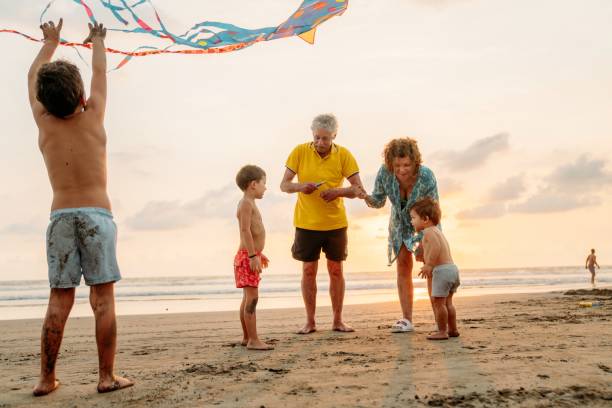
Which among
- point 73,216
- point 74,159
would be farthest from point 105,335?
point 74,159

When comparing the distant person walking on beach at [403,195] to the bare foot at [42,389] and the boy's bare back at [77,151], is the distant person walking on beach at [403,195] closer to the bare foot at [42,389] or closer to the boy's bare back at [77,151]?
the boy's bare back at [77,151]

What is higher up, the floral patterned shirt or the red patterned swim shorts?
the floral patterned shirt

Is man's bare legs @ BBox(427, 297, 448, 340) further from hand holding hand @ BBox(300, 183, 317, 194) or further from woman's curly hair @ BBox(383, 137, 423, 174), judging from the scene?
hand holding hand @ BBox(300, 183, 317, 194)

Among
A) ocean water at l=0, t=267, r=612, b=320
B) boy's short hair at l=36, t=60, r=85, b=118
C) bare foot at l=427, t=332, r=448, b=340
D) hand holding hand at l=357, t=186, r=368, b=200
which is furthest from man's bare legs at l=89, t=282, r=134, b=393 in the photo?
ocean water at l=0, t=267, r=612, b=320

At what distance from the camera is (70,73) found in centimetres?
353

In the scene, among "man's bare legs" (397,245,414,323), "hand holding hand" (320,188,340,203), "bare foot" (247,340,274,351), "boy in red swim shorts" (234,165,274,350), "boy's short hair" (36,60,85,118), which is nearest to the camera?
"boy's short hair" (36,60,85,118)

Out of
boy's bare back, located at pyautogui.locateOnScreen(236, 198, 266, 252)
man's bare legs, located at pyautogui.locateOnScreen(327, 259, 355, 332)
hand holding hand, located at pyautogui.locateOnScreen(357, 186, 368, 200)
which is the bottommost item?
man's bare legs, located at pyautogui.locateOnScreen(327, 259, 355, 332)

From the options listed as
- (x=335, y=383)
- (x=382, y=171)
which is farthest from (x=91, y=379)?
(x=382, y=171)

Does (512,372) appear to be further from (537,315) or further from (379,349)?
(537,315)

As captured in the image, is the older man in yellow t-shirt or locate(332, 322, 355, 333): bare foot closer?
locate(332, 322, 355, 333): bare foot

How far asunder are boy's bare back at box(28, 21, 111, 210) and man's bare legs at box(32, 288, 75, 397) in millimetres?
579

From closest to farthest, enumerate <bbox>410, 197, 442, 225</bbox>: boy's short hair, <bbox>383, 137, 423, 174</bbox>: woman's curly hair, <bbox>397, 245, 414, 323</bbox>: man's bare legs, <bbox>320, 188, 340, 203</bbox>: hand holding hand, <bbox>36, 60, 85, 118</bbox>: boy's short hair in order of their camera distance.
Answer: <bbox>36, 60, 85, 118</bbox>: boy's short hair, <bbox>410, 197, 442, 225</bbox>: boy's short hair, <bbox>383, 137, 423, 174</bbox>: woman's curly hair, <bbox>397, 245, 414, 323</bbox>: man's bare legs, <bbox>320, 188, 340, 203</bbox>: hand holding hand

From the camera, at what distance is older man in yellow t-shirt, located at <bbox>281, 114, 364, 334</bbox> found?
6344 mm

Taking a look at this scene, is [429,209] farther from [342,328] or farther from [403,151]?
[342,328]
